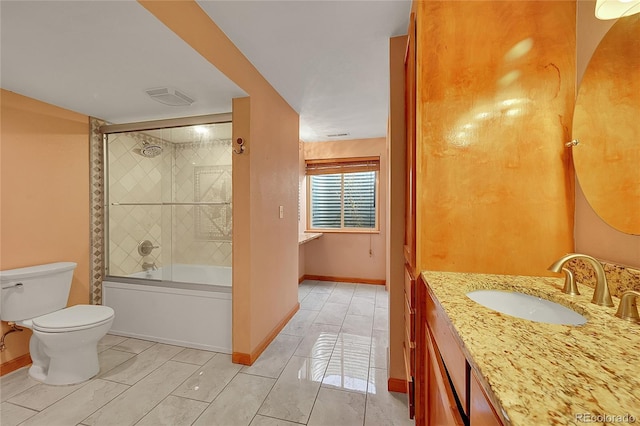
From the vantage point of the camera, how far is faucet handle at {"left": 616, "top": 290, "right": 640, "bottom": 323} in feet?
2.31

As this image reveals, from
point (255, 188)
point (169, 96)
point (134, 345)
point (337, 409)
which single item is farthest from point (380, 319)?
point (169, 96)

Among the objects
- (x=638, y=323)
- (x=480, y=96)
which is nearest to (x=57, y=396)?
(x=638, y=323)

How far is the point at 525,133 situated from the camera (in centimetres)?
116

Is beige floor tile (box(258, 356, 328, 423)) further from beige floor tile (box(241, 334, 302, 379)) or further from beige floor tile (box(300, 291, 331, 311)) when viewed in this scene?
beige floor tile (box(300, 291, 331, 311))

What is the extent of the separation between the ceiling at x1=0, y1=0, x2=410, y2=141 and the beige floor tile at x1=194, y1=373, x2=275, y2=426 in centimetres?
213

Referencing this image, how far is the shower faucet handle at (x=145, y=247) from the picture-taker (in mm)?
2758

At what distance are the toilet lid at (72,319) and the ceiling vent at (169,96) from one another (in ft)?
5.63

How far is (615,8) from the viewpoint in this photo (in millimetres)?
883

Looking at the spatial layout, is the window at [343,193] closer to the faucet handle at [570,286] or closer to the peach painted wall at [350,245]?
the peach painted wall at [350,245]

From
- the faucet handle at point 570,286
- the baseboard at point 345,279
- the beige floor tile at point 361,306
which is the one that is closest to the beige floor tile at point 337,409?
the faucet handle at point 570,286

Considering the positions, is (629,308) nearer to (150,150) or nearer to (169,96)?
(169,96)

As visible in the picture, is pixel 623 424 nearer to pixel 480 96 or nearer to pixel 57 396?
pixel 480 96

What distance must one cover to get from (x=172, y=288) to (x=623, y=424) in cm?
264

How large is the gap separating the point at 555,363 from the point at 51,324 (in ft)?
8.60
